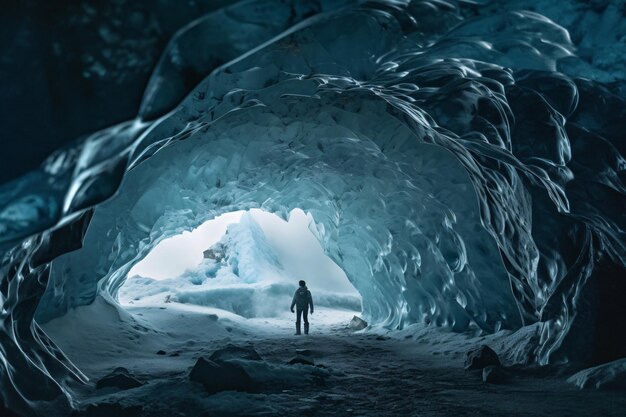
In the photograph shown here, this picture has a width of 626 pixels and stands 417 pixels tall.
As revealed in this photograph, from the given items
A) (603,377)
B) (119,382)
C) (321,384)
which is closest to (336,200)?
(321,384)

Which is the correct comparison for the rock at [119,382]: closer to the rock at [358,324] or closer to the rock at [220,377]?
the rock at [220,377]

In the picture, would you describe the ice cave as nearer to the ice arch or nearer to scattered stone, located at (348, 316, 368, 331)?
the ice arch

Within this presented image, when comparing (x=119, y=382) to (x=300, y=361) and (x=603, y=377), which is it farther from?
(x=603, y=377)

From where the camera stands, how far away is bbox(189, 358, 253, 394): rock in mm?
4445

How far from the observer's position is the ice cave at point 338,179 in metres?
2.63

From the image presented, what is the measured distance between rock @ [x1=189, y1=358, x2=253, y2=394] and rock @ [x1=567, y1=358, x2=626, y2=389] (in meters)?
3.15

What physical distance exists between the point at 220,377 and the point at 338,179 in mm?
7537

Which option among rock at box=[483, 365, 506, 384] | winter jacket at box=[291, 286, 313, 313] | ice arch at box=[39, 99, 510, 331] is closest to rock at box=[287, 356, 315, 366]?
rock at box=[483, 365, 506, 384]

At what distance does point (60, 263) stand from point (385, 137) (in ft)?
18.0

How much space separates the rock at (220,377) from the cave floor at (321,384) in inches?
4.3

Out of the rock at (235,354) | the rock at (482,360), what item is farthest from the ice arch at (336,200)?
the rock at (235,354)

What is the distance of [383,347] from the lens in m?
9.34

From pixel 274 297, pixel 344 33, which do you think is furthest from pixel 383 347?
pixel 274 297

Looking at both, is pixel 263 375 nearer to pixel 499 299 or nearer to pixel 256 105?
pixel 256 105
